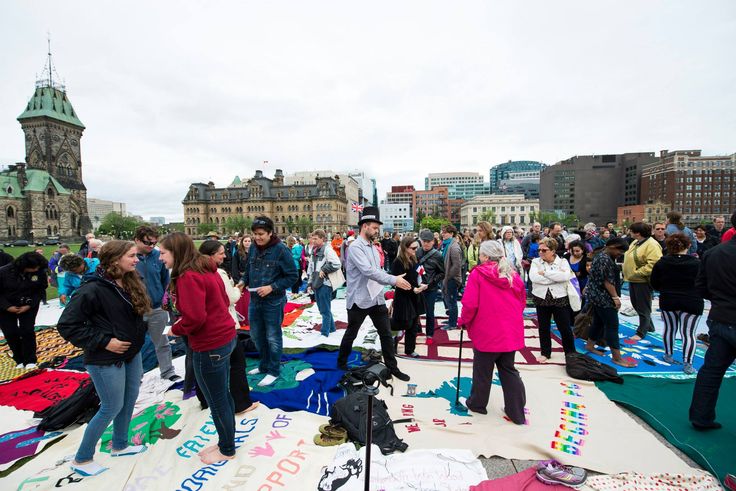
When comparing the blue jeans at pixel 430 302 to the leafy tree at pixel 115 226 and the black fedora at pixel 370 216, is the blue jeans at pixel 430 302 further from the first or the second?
the leafy tree at pixel 115 226

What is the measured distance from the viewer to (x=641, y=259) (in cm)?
565

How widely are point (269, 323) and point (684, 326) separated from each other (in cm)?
567

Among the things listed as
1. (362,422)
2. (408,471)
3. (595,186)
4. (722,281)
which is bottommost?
(408,471)

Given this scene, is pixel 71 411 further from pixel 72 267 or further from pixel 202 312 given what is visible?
pixel 72 267

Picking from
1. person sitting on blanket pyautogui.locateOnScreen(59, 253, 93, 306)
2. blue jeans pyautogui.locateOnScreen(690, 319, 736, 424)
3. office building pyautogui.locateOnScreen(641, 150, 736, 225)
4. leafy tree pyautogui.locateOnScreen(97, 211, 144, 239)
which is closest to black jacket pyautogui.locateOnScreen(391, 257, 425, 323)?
blue jeans pyautogui.locateOnScreen(690, 319, 736, 424)

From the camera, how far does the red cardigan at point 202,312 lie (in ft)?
8.55

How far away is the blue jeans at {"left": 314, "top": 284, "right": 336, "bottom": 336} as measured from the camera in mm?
6594

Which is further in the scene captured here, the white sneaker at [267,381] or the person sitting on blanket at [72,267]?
the person sitting on blanket at [72,267]

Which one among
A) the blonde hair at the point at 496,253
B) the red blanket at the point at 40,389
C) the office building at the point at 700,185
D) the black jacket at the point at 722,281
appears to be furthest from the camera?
the office building at the point at 700,185

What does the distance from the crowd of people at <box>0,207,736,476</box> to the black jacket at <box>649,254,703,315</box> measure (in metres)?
0.02

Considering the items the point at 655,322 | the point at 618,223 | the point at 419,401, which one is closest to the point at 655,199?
the point at 618,223

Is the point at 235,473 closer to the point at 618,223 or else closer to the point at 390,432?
the point at 390,432

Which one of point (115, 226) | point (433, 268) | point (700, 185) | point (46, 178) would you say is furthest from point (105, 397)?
point (700, 185)

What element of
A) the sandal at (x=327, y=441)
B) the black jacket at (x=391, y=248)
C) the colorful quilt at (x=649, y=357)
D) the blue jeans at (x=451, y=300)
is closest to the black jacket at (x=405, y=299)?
the blue jeans at (x=451, y=300)
